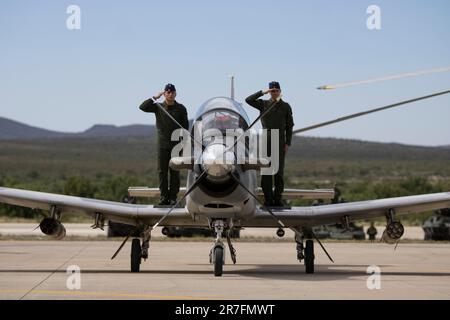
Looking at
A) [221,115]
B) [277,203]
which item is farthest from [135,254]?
[221,115]

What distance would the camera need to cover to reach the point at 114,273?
16.9 metres

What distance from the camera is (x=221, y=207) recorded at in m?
15.6

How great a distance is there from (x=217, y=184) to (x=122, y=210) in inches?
126

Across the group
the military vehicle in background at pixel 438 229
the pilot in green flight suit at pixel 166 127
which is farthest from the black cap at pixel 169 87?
the military vehicle in background at pixel 438 229

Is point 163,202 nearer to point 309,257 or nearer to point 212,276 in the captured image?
point 212,276

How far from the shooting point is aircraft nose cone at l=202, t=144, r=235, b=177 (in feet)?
46.9

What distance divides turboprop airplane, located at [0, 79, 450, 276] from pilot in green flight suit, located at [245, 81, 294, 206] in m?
0.34

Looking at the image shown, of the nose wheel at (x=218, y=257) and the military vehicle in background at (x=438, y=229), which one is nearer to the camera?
the nose wheel at (x=218, y=257)

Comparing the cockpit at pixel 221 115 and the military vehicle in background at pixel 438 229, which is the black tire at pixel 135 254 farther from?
the military vehicle in background at pixel 438 229

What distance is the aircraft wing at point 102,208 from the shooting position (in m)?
17.3

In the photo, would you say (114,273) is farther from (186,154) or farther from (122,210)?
(186,154)

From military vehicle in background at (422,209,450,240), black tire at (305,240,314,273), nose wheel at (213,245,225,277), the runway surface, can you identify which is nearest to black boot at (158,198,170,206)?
the runway surface

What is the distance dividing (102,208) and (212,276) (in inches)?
119
